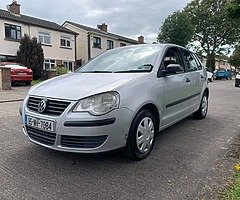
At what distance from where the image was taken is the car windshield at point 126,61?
165 inches

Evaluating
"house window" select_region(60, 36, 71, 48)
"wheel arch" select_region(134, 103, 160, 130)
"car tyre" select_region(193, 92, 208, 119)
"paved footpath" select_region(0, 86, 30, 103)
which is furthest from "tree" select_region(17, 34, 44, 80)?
"wheel arch" select_region(134, 103, 160, 130)

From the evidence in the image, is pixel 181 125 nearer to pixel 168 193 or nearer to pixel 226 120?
pixel 226 120

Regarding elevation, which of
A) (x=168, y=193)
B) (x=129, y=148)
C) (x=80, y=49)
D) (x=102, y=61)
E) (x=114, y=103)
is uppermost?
(x=80, y=49)

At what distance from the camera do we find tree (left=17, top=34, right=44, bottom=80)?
67.1ft

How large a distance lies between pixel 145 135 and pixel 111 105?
0.80 meters

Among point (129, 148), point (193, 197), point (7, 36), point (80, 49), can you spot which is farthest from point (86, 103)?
point (80, 49)

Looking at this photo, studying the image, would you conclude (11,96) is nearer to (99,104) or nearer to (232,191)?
(99,104)

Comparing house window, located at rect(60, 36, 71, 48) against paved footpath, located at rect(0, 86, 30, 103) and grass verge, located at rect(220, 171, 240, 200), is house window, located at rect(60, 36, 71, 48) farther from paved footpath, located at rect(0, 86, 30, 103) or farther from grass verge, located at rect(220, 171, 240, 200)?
grass verge, located at rect(220, 171, 240, 200)

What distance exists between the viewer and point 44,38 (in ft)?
83.3

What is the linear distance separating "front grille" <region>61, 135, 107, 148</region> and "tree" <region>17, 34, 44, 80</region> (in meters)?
18.3

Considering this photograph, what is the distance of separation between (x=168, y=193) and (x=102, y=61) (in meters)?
2.72

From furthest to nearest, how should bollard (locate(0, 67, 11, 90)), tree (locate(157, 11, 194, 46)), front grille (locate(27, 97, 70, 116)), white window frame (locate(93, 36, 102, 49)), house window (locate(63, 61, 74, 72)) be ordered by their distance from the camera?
1. tree (locate(157, 11, 194, 46))
2. white window frame (locate(93, 36, 102, 49))
3. house window (locate(63, 61, 74, 72))
4. bollard (locate(0, 67, 11, 90))
5. front grille (locate(27, 97, 70, 116))

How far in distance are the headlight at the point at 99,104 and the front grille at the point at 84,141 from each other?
11.8 inches

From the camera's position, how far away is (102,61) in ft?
15.8
